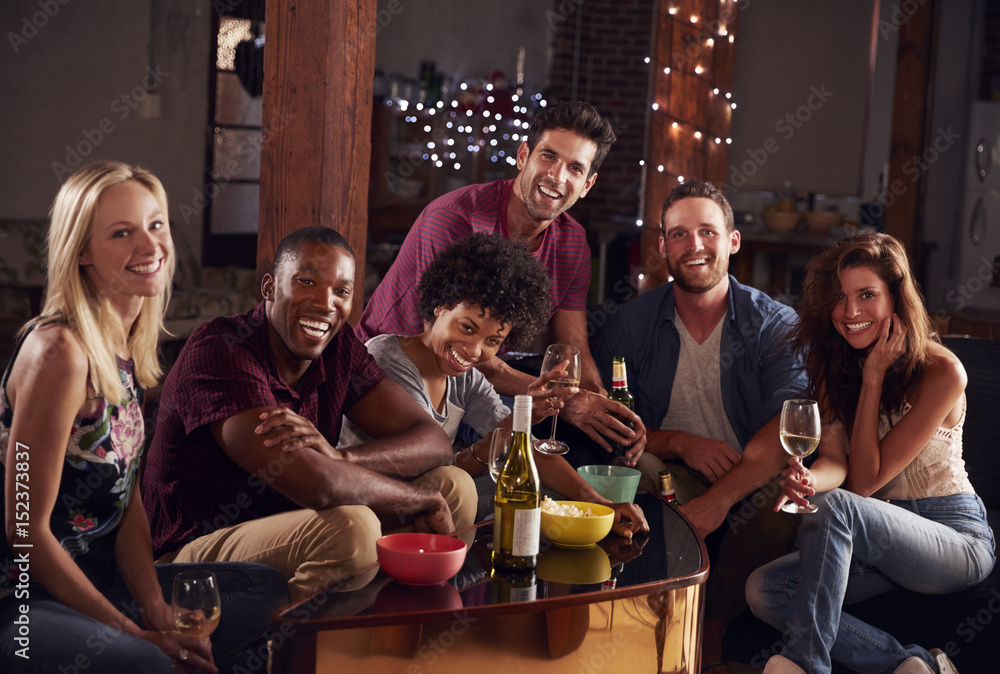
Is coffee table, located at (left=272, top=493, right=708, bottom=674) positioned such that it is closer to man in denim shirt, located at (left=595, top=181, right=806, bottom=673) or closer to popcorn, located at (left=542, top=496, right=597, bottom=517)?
popcorn, located at (left=542, top=496, right=597, bottom=517)

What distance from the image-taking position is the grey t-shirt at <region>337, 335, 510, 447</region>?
98.2 inches

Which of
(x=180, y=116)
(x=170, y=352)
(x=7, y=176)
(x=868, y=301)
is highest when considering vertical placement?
(x=180, y=116)

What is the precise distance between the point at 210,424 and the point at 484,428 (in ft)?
2.93

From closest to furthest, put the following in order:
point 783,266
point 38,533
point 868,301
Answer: point 38,533, point 868,301, point 783,266

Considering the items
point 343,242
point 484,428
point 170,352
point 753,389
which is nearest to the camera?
point 343,242

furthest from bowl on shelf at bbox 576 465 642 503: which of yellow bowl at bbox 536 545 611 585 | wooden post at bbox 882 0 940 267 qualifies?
wooden post at bbox 882 0 940 267

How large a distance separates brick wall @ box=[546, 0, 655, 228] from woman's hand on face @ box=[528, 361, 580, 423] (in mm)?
6112

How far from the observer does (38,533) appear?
1622mm

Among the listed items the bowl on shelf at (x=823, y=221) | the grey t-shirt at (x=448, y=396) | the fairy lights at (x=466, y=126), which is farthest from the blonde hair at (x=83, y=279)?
the bowl on shelf at (x=823, y=221)

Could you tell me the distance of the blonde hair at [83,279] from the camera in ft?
5.50

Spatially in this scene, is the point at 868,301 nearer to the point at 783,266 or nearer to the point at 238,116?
the point at 783,266

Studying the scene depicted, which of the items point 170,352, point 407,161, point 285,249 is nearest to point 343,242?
point 285,249

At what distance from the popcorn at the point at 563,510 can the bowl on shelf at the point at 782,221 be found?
517 centimetres

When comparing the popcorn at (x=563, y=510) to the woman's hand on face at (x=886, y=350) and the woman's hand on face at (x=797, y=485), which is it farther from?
the woman's hand on face at (x=886, y=350)
